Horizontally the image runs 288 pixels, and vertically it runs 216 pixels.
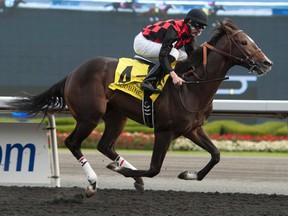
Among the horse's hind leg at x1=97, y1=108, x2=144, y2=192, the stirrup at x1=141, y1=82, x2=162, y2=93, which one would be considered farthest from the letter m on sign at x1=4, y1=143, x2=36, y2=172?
the stirrup at x1=141, y1=82, x2=162, y2=93

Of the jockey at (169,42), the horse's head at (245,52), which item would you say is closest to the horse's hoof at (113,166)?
the jockey at (169,42)

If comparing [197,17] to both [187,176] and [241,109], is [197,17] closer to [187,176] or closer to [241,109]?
[241,109]

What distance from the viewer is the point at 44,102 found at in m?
7.35

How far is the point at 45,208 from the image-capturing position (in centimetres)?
598

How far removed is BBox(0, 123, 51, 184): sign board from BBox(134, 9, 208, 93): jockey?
1677 mm

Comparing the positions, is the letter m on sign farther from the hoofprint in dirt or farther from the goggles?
the goggles

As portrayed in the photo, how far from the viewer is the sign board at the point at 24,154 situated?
765 cm

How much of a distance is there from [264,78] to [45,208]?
17183mm

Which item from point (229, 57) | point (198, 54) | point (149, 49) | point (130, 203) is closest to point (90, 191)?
point (130, 203)

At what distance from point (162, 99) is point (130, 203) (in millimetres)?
994

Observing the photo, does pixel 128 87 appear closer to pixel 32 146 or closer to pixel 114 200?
pixel 114 200

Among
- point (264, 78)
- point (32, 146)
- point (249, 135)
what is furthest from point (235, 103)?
point (264, 78)

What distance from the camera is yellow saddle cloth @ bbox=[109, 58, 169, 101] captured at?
666 centimetres

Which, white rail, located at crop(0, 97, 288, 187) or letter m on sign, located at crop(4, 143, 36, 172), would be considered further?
letter m on sign, located at crop(4, 143, 36, 172)
